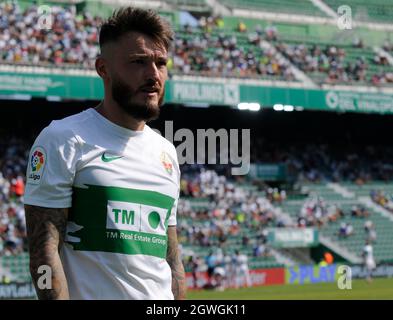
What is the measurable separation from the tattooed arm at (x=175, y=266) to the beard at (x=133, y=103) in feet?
2.10

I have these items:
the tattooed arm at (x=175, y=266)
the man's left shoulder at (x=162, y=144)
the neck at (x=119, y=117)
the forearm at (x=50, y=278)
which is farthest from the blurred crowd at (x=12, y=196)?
the forearm at (x=50, y=278)

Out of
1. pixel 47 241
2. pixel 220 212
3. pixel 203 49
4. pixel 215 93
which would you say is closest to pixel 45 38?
pixel 215 93

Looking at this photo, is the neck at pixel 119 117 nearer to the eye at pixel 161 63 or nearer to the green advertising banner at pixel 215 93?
the eye at pixel 161 63

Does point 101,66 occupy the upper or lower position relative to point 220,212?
upper

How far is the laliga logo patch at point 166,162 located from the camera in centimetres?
407

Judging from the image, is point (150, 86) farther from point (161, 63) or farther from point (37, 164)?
point (37, 164)

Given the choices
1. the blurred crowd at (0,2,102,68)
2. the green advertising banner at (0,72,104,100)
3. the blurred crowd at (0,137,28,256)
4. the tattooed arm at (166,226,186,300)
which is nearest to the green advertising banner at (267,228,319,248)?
the green advertising banner at (0,72,104,100)

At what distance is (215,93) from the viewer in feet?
111

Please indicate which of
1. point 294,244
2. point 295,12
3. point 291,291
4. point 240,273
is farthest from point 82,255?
point 295,12

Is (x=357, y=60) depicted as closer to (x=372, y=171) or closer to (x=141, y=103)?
(x=372, y=171)

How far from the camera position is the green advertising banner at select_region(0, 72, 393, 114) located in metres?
29.8

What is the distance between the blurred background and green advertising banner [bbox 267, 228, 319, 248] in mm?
52

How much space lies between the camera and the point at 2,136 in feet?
105

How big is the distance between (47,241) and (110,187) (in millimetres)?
347
